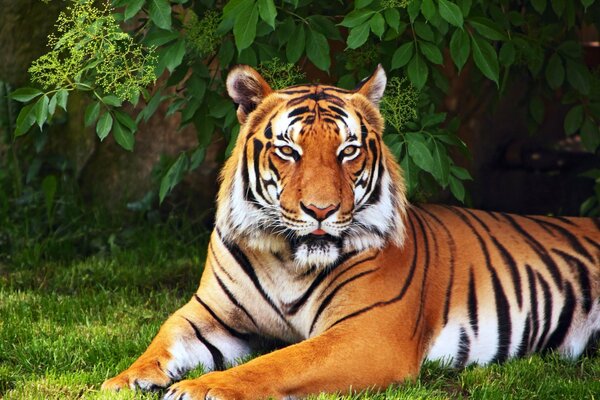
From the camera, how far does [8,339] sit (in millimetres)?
3959

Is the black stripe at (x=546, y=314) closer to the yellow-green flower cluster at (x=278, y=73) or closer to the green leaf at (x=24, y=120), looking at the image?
the yellow-green flower cluster at (x=278, y=73)

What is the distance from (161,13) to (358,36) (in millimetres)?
690

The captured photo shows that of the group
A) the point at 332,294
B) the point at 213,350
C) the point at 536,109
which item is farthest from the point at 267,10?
the point at 536,109

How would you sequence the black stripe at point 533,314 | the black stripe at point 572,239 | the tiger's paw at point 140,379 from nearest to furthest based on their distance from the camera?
the tiger's paw at point 140,379
the black stripe at point 533,314
the black stripe at point 572,239

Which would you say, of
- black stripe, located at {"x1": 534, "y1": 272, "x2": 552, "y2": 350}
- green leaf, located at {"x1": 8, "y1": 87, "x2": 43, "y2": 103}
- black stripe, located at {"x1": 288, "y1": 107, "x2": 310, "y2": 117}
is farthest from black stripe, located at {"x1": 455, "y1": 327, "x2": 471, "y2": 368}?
green leaf, located at {"x1": 8, "y1": 87, "x2": 43, "y2": 103}

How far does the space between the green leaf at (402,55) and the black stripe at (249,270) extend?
2.90 feet

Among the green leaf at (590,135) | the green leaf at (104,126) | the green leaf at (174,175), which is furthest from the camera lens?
the green leaf at (590,135)

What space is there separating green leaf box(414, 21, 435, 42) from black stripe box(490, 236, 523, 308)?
0.85 m

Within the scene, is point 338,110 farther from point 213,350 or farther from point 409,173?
point 213,350

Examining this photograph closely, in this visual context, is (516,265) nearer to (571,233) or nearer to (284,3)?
(571,233)

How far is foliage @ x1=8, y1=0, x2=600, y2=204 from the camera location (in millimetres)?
3588

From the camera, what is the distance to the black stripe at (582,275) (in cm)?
401

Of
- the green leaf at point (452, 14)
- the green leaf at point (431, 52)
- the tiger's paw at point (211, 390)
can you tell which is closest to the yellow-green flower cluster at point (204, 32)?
the green leaf at point (431, 52)

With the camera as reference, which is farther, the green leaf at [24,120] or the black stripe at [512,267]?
the black stripe at [512,267]
